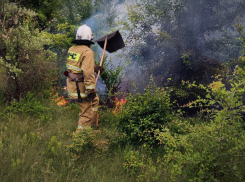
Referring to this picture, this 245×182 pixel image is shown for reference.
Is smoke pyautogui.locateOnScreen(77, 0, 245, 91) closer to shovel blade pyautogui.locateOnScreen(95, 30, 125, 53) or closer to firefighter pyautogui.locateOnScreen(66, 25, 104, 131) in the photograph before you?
shovel blade pyautogui.locateOnScreen(95, 30, 125, 53)

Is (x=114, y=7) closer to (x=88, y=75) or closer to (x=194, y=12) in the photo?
(x=194, y=12)

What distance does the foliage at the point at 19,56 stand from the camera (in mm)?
4504

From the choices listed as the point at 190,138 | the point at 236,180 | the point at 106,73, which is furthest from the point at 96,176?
the point at 106,73

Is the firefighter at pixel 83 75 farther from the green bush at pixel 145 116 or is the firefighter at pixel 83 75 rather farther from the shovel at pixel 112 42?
the green bush at pixel 145 116

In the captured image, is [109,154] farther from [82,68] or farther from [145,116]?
[82,68]

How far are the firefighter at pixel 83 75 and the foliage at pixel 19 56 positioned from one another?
114 centimetres

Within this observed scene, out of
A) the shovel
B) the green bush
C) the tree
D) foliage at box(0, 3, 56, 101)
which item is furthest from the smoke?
the green bush

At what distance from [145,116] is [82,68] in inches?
57.1

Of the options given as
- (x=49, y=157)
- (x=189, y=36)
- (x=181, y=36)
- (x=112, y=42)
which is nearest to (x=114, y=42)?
(x=112, y=42)

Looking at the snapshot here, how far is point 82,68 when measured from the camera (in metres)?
3.98

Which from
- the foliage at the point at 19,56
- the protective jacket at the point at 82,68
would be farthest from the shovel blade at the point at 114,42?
the foliage at the point at 19,56

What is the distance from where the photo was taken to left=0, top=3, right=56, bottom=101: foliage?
4.50 m

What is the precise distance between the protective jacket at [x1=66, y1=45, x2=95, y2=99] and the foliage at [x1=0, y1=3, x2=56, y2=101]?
1.11 meters

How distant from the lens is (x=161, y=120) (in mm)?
3768
